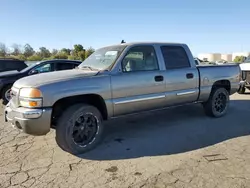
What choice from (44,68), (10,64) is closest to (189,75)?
(44,68)

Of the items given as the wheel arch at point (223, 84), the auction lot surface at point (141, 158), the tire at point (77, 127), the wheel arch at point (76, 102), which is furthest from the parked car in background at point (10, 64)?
the wheel arch at point (223, 84)

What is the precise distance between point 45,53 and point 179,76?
43045 mm

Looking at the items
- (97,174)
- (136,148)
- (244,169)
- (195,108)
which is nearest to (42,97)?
(97,174)

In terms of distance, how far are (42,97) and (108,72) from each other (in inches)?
49.6

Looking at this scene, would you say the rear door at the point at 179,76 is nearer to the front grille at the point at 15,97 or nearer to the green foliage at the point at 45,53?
the front grille at the point at 15,97

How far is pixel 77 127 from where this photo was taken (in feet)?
13.6

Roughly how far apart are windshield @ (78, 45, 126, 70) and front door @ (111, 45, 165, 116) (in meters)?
0.23

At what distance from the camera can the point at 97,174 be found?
3395 millimetres

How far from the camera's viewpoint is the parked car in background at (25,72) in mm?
8414

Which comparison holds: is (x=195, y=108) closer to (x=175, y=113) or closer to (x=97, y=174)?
(x=175, y=113)

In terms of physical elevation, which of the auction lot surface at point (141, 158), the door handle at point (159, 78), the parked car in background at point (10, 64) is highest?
the parked car in background at point (10, 64)

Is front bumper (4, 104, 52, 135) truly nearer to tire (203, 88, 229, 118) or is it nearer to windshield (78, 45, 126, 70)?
windshield (78, 45, 126, 70)

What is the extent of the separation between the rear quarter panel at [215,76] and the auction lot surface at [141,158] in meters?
0.83

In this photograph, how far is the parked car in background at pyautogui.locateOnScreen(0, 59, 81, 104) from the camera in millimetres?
8414
